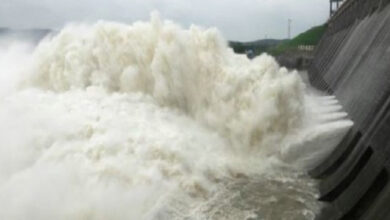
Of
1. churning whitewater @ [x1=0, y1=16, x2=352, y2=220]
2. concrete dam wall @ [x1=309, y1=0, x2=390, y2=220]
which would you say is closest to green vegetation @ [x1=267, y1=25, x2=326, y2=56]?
concrete dam wall @ [x1=309, y1=0, x2=390, y2=220]

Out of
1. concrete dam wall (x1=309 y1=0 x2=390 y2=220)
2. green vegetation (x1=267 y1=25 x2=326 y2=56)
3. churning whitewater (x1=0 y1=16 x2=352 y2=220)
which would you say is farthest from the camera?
green vegetation (x1=267 y1=25 x2=326 y2=56)

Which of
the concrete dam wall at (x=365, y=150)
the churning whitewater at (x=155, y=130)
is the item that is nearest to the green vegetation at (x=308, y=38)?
the concrete dam wall at (x=365, y=150)

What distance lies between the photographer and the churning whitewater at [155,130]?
9.89 m

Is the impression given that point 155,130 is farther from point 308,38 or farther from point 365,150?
point 308,38

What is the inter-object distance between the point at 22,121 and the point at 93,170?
331 cm

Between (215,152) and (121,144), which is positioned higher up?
(121,144)

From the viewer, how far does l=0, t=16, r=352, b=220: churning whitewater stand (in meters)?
9.89

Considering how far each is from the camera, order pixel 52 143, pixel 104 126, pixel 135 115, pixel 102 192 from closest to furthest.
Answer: pixel 102 192 < pixel 52 143 < pixel 104 126 < pixel 135 115

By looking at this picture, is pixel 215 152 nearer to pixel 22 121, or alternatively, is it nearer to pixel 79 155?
pixel 79 155

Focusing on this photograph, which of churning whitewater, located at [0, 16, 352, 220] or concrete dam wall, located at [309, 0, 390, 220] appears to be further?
churning whitewater, located at [0, 16, 352, 220]

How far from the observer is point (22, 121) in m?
12.7

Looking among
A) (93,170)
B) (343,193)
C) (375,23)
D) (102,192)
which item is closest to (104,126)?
(93,170)

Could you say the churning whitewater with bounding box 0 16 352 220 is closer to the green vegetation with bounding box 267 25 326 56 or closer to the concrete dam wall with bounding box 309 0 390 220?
the concrete dam wall with bounding box 309 0 390 220

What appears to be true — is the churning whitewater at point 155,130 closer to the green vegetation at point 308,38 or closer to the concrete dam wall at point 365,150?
the concrete dam wall at point 365,150
